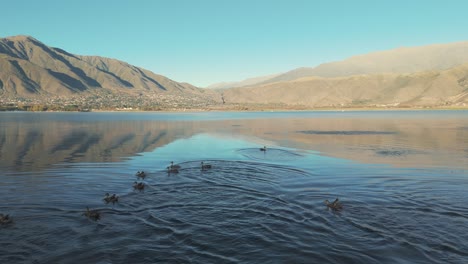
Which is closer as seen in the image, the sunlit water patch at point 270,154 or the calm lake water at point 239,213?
the calm lake water at point 239,213

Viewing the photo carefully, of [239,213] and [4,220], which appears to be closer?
[4,220]

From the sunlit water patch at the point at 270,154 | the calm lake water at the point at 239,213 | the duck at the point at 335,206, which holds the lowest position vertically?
the sunlit water patch at the point at 270,154

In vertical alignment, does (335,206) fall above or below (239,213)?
above

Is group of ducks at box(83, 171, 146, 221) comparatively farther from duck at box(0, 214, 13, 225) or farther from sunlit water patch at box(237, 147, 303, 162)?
sunlit water patch at box(237, 147, 303, 162)

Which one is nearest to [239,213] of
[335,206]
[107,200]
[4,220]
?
[335,206]

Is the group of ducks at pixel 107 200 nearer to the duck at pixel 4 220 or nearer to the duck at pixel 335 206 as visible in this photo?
the duck at pixel 4 220

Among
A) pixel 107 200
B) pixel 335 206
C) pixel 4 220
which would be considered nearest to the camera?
pixel 4 220

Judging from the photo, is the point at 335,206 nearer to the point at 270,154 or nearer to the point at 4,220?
the point at 4,220

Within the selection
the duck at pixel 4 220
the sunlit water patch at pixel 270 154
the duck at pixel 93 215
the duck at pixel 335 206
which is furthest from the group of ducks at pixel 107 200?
the sunlit water patch at pixel 270 154

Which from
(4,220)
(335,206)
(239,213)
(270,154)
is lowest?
(270,154)

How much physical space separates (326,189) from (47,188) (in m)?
22.0

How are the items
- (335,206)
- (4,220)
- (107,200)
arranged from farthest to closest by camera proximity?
(107,200) → (335,206) → (4,220)

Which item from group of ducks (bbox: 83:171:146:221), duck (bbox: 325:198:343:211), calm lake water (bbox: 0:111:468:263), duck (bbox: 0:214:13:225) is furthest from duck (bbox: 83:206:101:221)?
duck (bbox: 325:198:343:211)

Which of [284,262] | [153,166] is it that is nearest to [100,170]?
[153,166]
